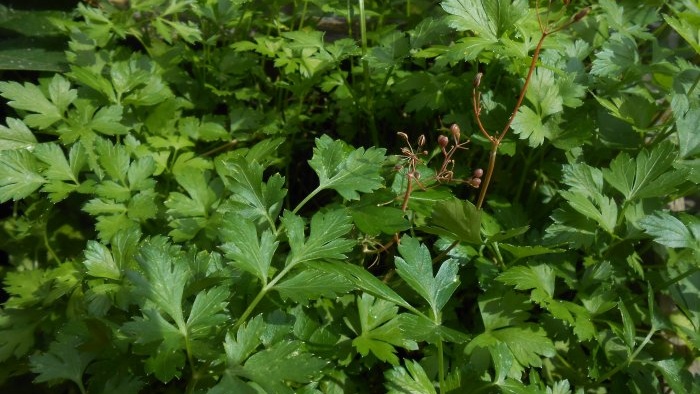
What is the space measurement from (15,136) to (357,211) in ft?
3.08

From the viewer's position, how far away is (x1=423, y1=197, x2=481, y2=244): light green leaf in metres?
1.18

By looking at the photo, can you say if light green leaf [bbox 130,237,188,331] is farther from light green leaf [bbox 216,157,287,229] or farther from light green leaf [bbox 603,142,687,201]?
light green leaf [bbox 603,142,687,201]

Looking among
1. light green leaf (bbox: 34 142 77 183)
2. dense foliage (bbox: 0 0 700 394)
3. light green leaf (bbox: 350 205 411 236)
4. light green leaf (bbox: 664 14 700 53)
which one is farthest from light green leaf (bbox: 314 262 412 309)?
light green leaf (bbox: 664 14 700 53)

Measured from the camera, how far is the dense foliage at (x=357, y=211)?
3.88 ft

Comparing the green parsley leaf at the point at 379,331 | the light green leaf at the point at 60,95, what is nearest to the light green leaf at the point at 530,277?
the green parsley leaf at the point at 379,331

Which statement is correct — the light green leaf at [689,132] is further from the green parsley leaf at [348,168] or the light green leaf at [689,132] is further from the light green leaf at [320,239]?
the light green leaf at [320,239]

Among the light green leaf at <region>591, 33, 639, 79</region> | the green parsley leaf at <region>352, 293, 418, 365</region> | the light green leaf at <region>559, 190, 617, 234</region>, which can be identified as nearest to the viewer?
the green parsley leaf at <region>352, 293, 418, 365</region>

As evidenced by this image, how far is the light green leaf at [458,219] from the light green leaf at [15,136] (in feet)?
3.53

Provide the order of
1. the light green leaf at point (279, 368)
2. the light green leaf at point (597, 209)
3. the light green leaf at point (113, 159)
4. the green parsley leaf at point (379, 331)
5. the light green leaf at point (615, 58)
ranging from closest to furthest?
the light green leaf at point (279, 368) < the green parsley leaf at point (379, 331) < the light green leaf at point (597, 209) < the light green leaf at point (113, 159) < the light green leaf at point (615, 58)

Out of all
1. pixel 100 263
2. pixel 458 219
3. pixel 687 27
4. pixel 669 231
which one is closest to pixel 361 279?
Answer: pixel 458 219

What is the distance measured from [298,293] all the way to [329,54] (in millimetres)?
788

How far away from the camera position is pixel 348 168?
1358 millimetres

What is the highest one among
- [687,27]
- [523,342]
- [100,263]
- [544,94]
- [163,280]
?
[687,27]

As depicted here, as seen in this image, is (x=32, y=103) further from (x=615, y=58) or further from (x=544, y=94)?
(x=615, y=58)
